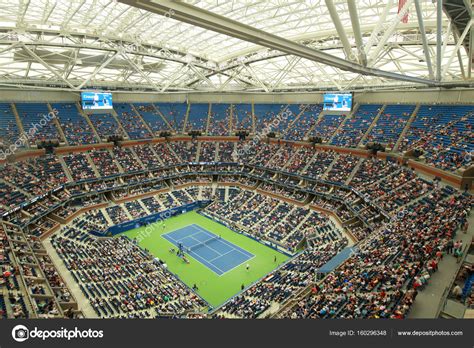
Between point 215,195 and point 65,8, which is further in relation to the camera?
point 215,195

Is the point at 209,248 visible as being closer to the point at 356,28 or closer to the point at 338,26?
the point at 338,26

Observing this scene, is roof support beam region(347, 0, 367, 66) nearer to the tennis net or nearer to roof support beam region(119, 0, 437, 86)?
roof support beam region(119, 0, 437, 86)

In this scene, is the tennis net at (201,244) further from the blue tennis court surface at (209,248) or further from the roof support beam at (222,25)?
the roof support beam at (222,25)

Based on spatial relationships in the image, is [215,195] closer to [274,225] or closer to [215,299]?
[274,225]

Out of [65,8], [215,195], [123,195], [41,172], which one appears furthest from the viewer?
[215,195]

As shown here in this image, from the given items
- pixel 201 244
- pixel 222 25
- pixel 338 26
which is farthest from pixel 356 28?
pixel 201 244

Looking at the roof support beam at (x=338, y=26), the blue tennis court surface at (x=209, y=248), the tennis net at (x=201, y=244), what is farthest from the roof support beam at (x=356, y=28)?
the tennis net at (x=201, y=244)

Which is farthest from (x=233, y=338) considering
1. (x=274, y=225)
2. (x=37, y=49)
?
(x=37, y=49)

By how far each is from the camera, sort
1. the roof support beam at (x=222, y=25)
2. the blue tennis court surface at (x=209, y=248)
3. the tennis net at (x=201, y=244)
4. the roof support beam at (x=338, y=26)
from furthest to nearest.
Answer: the tennis net at (x=201, y=244) < the blue tennis court surface at (x=209, y=248) < the roof support beam at (x=338, y=26) < the roof support beam at (x=222, y=25)
